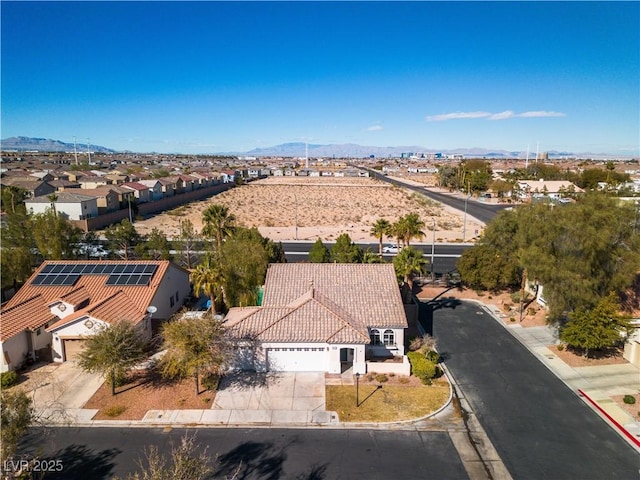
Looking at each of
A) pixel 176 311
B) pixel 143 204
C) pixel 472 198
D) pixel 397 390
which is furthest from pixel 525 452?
pixel 472 198

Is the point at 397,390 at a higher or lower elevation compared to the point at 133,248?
lower

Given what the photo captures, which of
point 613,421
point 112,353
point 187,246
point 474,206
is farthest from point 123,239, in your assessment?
point 474,206

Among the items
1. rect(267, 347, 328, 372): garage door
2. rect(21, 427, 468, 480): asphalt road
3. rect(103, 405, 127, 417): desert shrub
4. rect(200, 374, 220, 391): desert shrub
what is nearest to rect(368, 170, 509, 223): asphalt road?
rect(267, 347, 328, 372): garage door

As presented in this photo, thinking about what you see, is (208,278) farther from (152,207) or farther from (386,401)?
(152,207)

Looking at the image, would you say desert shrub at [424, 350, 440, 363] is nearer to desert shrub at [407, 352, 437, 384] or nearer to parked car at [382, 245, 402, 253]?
desert shrub at [407, 352, 437, 384]

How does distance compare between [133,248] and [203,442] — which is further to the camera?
[133,248]

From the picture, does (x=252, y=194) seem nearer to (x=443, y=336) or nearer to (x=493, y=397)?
(x=443, y=336)
